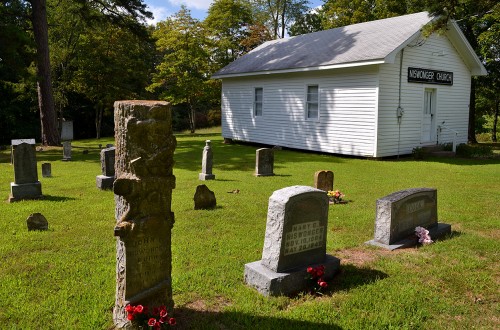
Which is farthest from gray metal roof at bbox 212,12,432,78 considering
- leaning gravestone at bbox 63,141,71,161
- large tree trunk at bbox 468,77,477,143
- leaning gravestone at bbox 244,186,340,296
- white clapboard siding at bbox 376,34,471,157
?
leaning gravestone at bbox 244,186,340,296

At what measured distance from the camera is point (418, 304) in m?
4.30

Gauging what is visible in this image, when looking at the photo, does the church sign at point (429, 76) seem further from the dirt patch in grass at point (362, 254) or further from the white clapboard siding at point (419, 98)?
the dirt patch in grass at point (362, 254)

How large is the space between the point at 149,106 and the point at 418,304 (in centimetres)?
338

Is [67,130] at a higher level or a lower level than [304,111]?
lower

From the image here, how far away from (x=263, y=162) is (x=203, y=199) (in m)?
4.49

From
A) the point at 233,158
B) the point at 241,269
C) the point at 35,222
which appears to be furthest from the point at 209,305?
the point at 233,158

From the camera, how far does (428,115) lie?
1809 centimetres

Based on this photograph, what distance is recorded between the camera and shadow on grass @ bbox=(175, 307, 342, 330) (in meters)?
3.84

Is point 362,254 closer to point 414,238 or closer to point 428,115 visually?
point 414,238

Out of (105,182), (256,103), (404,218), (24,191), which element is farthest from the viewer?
(256,103)

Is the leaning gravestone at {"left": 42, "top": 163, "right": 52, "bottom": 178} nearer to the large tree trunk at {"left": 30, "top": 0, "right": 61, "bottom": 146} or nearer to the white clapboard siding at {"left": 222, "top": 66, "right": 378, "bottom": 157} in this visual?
the large tree trunk at {"left": 30, "top": 0, "right": 61, "bottom": 146}

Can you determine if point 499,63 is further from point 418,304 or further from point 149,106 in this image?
point 149,106

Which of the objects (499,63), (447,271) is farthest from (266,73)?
(447,271)

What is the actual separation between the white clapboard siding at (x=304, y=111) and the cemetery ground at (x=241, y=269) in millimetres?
6537
